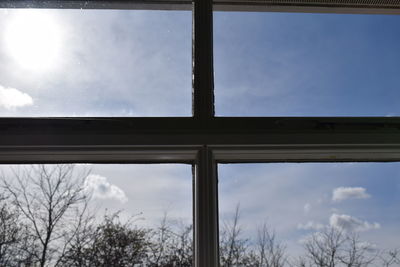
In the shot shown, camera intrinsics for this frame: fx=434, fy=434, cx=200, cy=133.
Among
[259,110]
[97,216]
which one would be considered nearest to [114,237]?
[97,216]

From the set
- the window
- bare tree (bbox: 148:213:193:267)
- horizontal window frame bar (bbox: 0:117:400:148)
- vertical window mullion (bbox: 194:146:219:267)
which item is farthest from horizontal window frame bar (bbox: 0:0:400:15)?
bare tree (bbox: 148:213:193:267)

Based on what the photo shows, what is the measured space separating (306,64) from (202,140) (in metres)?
0.48

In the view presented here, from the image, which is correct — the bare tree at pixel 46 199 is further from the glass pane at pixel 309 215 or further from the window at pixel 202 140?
the glass pane at pixel 309 215

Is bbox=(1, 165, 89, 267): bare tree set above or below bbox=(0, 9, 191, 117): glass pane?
below

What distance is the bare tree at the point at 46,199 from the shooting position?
1334mm

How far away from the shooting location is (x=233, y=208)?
138cm

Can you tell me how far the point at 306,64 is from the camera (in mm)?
1541

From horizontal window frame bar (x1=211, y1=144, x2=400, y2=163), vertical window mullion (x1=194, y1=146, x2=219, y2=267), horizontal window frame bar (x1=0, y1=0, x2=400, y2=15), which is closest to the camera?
vertical window mullion (x1=194, y1=146, x2=219, y2=267)

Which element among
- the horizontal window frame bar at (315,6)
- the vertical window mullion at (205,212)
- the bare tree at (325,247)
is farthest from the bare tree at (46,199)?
the horizontal window frame bar at (315,6)

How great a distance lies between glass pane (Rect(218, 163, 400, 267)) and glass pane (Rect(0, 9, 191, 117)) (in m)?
0.35

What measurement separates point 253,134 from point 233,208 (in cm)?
25

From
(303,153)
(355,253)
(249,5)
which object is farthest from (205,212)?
(249,5)

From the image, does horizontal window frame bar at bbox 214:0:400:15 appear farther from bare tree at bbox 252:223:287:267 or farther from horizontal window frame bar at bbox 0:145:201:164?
bare tree at bbox 252:223:287:267

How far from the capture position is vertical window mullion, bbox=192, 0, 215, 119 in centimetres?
146
